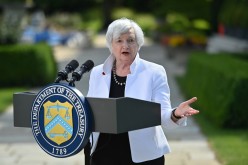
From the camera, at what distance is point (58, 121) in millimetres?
3658

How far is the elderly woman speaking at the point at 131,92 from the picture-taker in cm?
401

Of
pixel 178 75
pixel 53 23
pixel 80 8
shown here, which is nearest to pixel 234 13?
pixel 178 75

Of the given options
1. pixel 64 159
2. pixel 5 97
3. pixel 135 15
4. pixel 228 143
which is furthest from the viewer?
pixel 135 15

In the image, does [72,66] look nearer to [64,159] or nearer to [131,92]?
[131,92]

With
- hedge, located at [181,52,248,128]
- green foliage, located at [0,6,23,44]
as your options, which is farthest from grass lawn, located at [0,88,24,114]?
hedge, located at [181,52,248,128]

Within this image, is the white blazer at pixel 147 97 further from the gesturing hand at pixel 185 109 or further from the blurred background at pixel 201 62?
the blurred background at pixel 201 62

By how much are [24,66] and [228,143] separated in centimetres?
911

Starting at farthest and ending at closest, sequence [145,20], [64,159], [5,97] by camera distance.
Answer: [145,20]
[5,97]
[64,159]

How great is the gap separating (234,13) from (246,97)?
24.2ft

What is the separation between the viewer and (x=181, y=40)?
25688 mm

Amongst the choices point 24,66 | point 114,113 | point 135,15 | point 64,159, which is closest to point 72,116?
point 114,113

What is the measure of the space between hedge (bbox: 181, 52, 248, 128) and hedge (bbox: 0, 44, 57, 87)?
598 cm

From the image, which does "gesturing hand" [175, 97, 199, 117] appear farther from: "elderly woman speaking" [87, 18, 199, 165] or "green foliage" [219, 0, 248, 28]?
"green foliage" [219, 0, 248, 28]

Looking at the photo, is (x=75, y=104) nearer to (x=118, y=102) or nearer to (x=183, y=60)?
(x=118, y=102)
